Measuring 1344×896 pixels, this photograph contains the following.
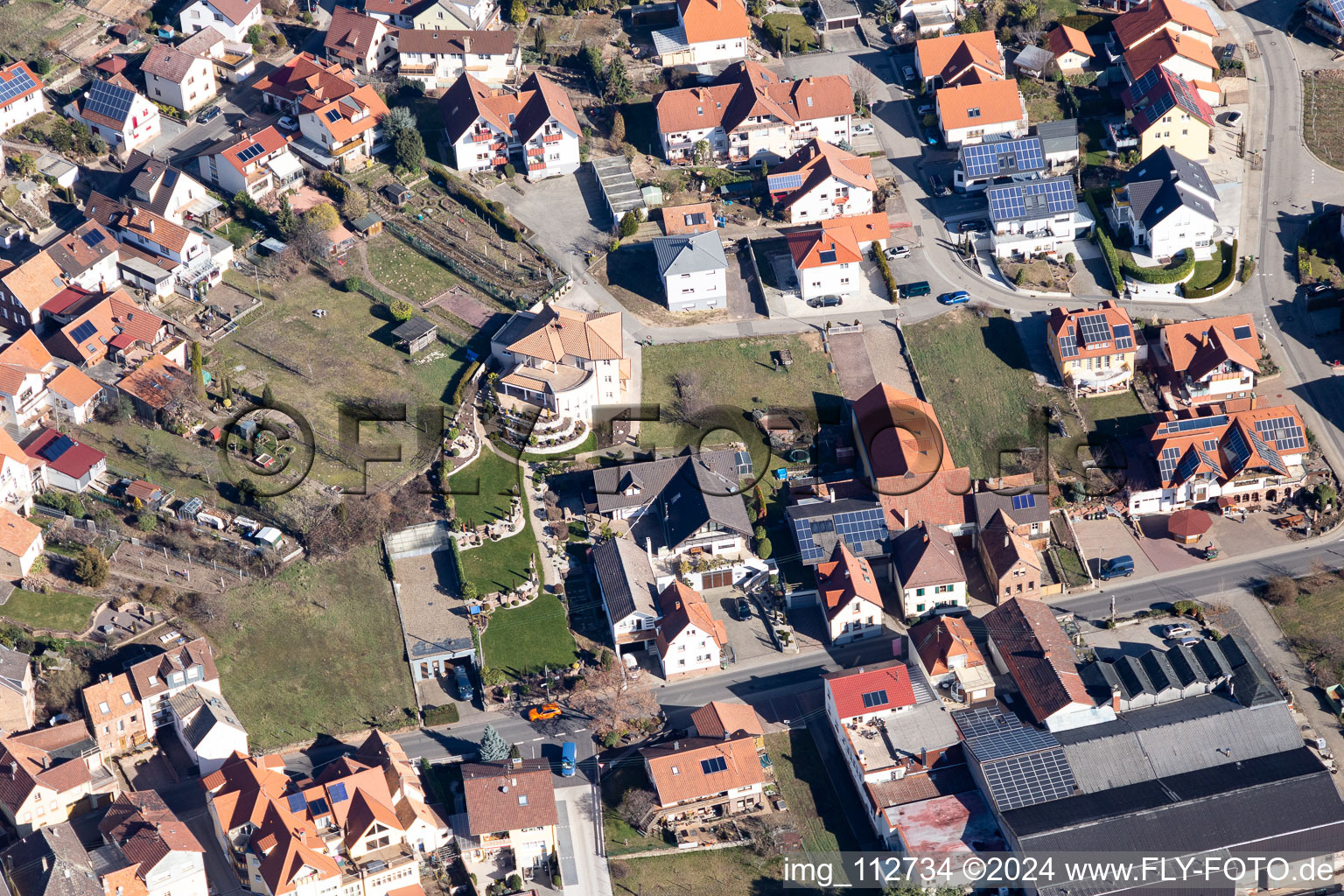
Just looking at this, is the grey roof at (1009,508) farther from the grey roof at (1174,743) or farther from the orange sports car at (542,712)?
the orange sports car at (542,712)

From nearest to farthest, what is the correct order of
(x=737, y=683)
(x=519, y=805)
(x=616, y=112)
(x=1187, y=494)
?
1. (x=519, y=805)
2. (x=737, y=683)
3. (x=1187, y=494)
4. (x=616, y=112)

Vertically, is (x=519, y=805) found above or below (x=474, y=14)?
below

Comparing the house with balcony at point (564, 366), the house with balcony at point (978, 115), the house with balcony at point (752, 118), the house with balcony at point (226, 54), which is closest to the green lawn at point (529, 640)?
the house with balcony at point (564, 366)

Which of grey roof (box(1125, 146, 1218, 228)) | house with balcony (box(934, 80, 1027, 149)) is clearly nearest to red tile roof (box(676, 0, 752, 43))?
house with balcony (box(934, 80, 1027, 149))

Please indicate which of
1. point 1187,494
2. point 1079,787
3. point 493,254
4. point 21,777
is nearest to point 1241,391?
point 1187,494

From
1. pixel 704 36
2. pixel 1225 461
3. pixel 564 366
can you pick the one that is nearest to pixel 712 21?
pixel 704 36

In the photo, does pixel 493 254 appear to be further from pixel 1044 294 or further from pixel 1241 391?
pixel 1241 391

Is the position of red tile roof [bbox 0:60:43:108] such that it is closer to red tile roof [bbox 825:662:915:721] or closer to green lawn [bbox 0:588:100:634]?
green lawn [bbox 0:588:100:634]

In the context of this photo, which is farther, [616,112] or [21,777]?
[616,112]
